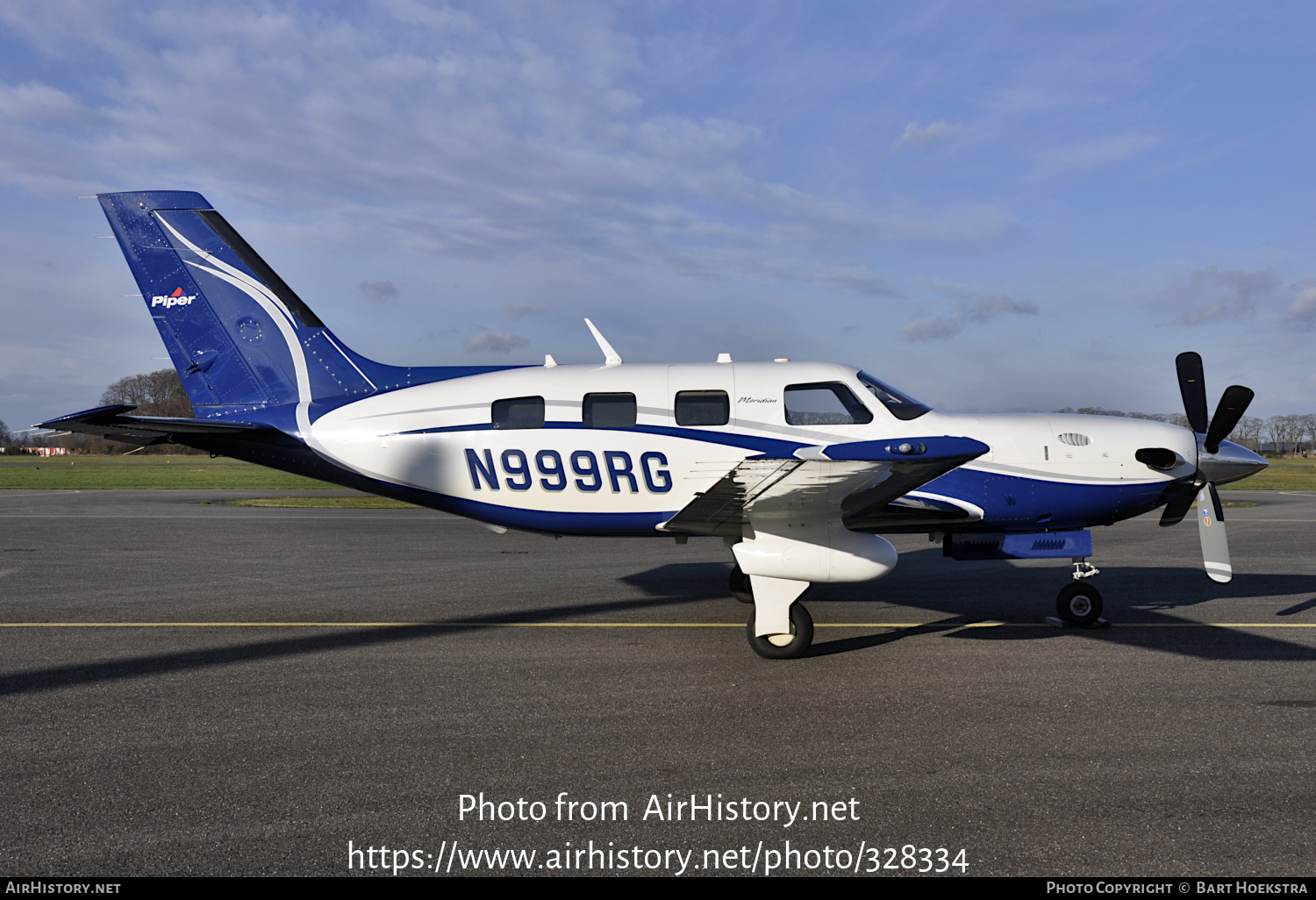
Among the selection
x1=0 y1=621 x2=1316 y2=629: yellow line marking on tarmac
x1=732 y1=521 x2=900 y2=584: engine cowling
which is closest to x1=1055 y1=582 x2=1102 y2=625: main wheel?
x1=0 y1=621 x2=1316 y2=629: yellow line marking on tarmac

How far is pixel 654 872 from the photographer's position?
333 cm

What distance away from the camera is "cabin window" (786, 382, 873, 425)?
26.3 feet

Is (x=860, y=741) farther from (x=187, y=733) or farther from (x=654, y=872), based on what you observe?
(x=187, y=733)

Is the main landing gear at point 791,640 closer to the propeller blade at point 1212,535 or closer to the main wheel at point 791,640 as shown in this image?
the main wheel at point 791,640

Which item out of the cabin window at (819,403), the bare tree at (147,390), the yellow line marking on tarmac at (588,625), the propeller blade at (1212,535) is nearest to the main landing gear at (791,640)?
the yellow line marking on tarmac at (588,625)

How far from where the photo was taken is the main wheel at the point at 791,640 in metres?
6.85

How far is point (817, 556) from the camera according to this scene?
22.5 feet

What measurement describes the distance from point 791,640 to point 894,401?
284 cm

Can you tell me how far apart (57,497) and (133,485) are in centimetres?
806

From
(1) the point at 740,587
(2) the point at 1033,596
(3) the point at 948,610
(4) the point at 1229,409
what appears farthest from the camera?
(2) the point at 1033,596

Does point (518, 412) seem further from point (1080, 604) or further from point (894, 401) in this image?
point (1080, 604)

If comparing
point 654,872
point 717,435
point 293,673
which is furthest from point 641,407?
point 654,872

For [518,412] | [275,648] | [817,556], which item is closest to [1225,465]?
[817,556]

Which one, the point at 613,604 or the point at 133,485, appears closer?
the point at 613,604
